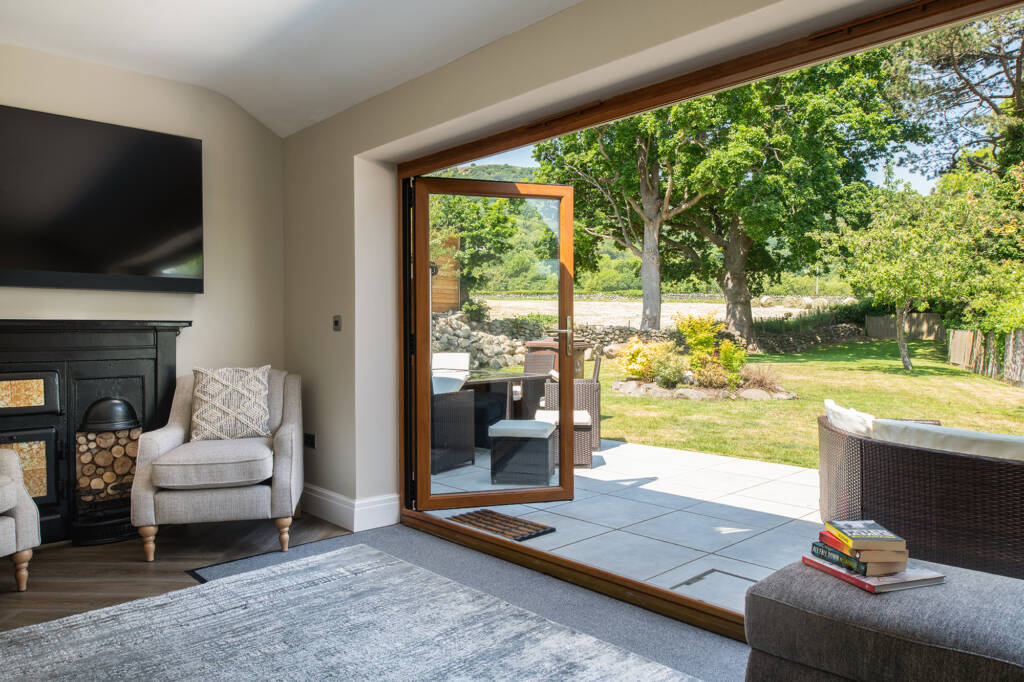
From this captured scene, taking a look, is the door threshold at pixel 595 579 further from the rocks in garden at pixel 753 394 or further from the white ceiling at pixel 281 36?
the rocks in garden at pixel 753 394

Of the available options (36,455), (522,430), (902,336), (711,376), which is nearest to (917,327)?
(902,336)

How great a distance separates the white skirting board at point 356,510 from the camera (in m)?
3.93

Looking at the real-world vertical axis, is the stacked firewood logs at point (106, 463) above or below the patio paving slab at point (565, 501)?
above

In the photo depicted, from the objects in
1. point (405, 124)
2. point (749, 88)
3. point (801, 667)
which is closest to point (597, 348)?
point (749, 88)

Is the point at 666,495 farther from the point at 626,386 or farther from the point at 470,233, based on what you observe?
the point at 626,386

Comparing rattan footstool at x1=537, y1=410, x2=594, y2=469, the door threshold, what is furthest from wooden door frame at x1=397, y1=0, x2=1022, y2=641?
rattan footstool at x1=537, y1=410, x2=594, y2=469

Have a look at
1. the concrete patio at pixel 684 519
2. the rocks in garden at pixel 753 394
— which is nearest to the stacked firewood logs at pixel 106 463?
the concrete patio at pixel 684 519

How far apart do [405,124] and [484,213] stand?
2.67 ft

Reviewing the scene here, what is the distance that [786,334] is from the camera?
32.0 feet

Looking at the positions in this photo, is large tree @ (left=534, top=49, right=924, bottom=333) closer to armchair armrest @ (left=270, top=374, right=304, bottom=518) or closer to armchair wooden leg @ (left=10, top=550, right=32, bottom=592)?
armchair armrest @ (left=270, top=374, right=304, bottom=518)

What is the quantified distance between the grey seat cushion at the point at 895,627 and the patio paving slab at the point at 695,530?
1818mm

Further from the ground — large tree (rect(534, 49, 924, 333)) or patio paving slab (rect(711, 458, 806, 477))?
large tree (rect(534, 49, 924, 333))

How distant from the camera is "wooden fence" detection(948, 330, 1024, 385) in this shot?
6.28m

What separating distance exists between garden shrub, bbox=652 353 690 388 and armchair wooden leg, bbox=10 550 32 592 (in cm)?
734
